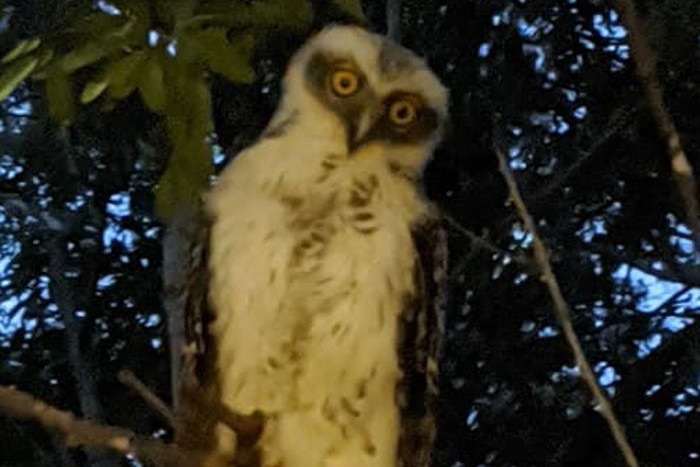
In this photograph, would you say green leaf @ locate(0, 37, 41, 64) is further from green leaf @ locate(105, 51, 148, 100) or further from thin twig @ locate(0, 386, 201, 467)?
thin twig @ locate(0, 386, 201, 467)

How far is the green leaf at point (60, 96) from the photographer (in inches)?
62.2

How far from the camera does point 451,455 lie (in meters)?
3.19

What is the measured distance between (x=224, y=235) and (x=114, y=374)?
104 centimetres

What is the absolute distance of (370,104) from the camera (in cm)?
243

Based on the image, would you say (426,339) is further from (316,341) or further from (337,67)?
(337,67)

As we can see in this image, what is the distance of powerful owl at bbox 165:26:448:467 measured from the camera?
225 centimetres

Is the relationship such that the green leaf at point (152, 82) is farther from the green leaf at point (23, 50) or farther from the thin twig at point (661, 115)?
the thin twig at point (661, 115)

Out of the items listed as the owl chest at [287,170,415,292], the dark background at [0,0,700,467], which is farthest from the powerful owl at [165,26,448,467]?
the dark background at [0,0,700,467]

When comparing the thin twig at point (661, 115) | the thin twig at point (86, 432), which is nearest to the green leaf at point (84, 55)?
the thin twig at point (86, 432)

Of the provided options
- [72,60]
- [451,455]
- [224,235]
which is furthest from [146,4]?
[451,455]

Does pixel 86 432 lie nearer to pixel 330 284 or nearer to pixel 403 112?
pixel 330 284

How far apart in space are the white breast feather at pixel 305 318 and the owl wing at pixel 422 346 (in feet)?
0.08

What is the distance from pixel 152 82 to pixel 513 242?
5.77 feet

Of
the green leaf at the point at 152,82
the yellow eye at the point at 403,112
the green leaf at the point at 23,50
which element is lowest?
the green leaf at the point at 152,82
